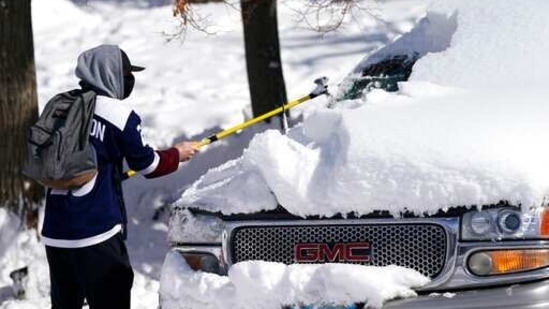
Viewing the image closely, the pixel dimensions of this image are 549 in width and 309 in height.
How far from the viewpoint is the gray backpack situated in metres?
4.65

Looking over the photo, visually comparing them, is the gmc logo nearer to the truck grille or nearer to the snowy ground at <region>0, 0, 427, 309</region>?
the truck grille

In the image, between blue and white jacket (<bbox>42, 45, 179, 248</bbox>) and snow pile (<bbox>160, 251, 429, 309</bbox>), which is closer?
Answer: snow pile (<bbox>160, 251, 429, 309</bbox>)

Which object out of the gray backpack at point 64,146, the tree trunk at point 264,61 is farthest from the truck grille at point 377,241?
the tree trunk at point 264,61

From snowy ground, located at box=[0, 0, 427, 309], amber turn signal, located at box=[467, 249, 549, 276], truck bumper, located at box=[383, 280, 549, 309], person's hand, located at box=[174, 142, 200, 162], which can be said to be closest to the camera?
truck bumper, located at box=[383, 280, 549, 309]

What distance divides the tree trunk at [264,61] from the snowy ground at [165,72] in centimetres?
49

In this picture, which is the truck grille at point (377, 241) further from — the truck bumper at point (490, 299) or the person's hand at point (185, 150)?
the person's hand at point (185, 150)

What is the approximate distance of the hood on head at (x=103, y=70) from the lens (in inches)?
191

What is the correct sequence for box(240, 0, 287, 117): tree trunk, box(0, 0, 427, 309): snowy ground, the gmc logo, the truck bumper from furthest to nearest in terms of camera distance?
box(240, 0, 287, 117): tree trunk
box(0, 0, 427, 309): snowy ground
the gmc logo
the truck bumper

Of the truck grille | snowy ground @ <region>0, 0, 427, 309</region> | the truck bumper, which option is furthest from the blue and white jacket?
snowy ground @ <region>0, 0, 427, 309</region>

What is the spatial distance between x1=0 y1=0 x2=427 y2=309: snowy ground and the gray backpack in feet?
7.42

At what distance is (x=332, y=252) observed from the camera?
179 inches

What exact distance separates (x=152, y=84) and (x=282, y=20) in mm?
3427

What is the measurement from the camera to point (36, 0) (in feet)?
51.5

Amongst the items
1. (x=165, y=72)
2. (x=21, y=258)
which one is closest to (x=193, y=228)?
(x=21, y=258)
